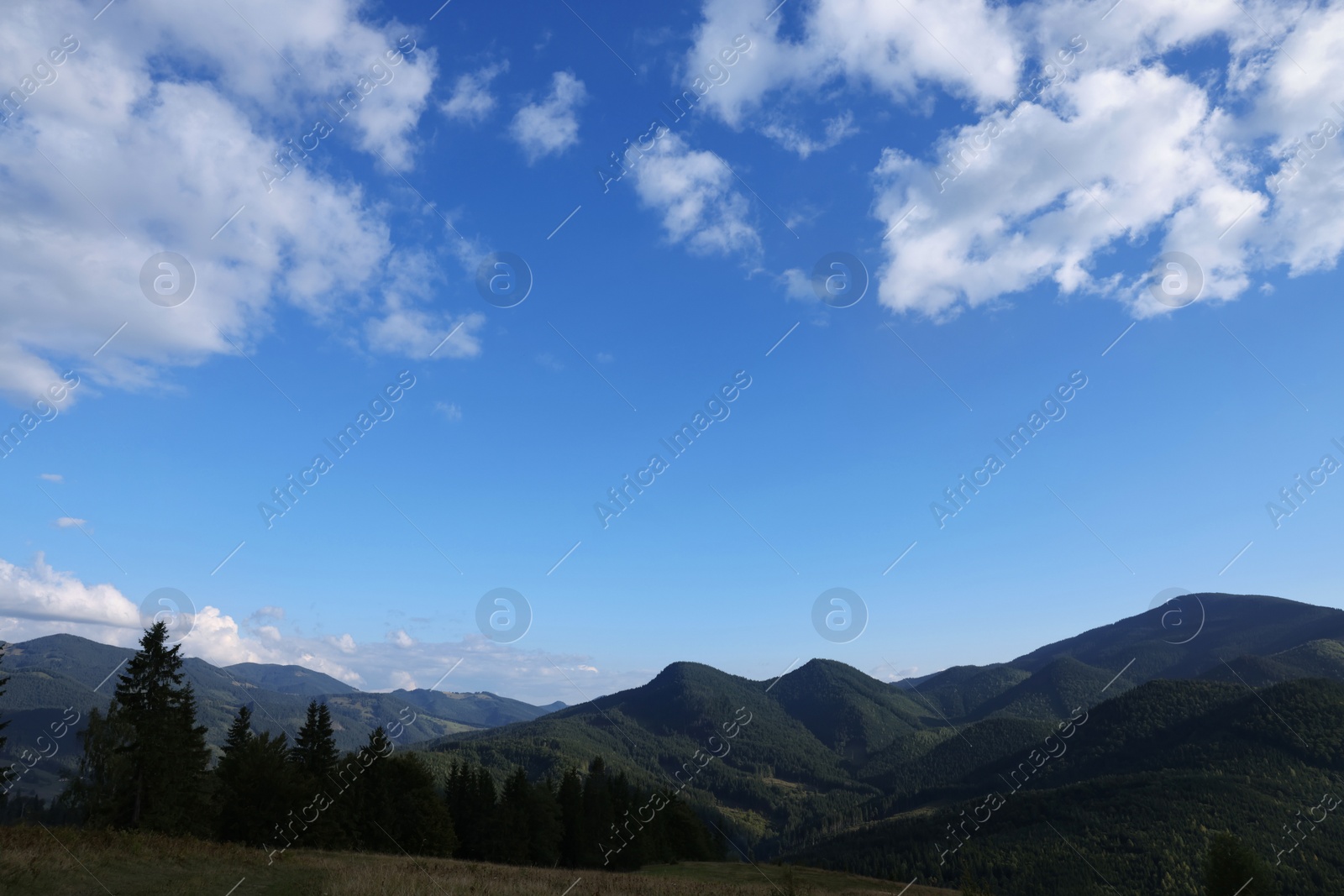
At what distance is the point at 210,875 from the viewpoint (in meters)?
20.6

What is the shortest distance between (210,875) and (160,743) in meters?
23.8

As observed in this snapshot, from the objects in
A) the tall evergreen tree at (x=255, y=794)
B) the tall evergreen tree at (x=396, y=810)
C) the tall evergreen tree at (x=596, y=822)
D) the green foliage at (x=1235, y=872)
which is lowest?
the green foliage at (x=1235, y=872)

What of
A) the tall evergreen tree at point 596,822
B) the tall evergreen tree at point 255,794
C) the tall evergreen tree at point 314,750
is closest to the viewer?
the tall evergreen tree at point 255,794

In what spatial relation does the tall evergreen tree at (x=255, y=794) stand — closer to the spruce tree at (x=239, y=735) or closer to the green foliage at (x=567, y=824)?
the spruce tree at (x=239, y=735)

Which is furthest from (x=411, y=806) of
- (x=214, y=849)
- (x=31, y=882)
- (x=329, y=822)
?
(x=31, y=882)

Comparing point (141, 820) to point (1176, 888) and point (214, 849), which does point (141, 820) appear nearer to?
point (214, 849)

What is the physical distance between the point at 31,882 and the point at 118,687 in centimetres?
2926

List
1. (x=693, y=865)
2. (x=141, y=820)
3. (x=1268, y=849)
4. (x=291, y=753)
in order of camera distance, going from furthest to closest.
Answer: (x=1268, y=849) < (x=291, y=753) < (x=693, y=865) < (x=141, y=820)

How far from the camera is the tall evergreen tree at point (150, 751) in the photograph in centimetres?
3628

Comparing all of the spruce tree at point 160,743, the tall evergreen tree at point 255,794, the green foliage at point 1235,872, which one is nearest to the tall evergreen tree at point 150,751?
the spruce tree at point 160,743

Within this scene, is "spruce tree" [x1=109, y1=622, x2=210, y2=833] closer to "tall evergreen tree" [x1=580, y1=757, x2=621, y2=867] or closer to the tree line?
the tree line

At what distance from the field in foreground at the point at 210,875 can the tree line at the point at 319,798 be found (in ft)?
13.3

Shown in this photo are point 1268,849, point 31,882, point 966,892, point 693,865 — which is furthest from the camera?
point 1268,849

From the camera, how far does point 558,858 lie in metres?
67.9
